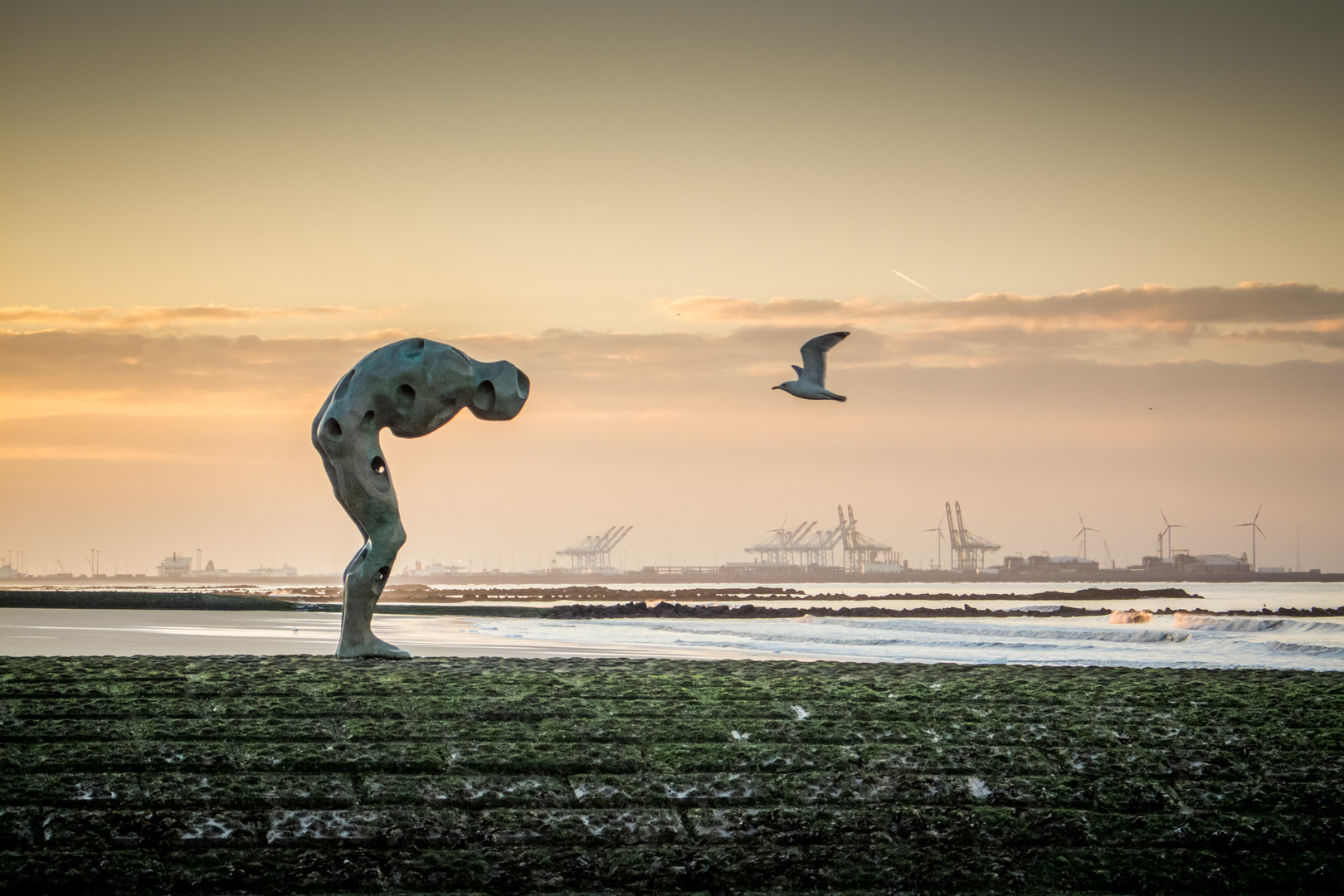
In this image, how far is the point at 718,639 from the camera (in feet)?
90.3

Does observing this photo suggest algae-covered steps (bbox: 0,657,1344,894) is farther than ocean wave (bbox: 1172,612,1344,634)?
No

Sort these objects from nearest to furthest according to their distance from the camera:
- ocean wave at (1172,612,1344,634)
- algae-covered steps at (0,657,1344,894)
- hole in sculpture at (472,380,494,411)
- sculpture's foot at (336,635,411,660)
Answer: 1. algae-covered steps at (0,657,1344,894)
2. sculpture's foot at (336,635,411,660)
3. hole in sculpture at (472,380,494,411)
4. ocean wave at (1172,612,1344,634)

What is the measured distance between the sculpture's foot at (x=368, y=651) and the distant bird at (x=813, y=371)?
7359 millimetres

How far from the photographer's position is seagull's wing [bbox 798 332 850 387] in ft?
58.7

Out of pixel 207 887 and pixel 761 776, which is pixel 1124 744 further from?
pixel 207 887

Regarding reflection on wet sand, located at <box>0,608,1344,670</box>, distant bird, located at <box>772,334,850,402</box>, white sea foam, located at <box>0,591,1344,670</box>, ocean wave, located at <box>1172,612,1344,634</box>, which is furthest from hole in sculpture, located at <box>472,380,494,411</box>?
ocean wave, located at <box>1172,612,1344,634</box>

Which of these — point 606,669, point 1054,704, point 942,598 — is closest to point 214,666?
point 606,669

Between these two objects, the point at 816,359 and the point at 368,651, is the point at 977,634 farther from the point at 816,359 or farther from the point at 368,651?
the point at 368,651

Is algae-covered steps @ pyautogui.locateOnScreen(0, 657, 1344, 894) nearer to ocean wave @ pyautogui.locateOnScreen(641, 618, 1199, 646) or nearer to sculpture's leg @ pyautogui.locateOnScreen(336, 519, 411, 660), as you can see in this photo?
sculpture's leg @ pyautogui.locateOnScreen(336, 519, 411, 660)

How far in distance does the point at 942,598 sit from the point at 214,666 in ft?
255

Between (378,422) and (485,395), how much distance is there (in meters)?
1.21

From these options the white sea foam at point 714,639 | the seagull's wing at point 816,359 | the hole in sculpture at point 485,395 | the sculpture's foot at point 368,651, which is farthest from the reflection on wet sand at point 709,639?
the seagull's wing at point 816,359

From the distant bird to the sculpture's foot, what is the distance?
24.1 ft

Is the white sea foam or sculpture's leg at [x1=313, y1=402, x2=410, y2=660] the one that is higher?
sculpture's leg at [x1=313, y1=402, x2=410, y2=660]
